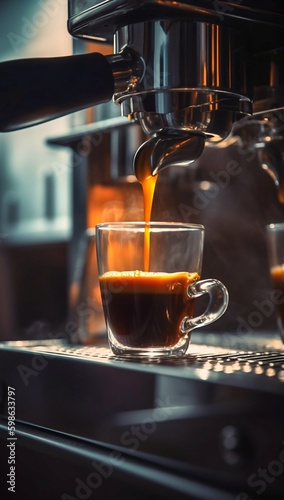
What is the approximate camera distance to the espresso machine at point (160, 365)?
45 centimetres

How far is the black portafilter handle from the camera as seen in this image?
21.2 inches

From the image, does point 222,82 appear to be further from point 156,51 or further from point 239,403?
point 239,403

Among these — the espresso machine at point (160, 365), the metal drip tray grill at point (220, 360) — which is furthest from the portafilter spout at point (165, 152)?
the metal drip tray grill at point (220, 360)

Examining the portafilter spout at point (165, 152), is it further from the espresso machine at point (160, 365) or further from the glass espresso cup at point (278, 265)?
the glass espresso cup at point (278, 265)

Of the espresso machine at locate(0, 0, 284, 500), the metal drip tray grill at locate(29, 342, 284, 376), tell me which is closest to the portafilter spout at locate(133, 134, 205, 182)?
the espresso machine at locate(0, 0, 284, 500)

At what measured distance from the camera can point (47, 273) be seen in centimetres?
212

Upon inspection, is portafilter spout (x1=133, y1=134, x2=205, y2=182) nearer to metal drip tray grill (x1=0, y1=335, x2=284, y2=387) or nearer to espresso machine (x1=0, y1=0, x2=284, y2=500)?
espresso machine (x1=0, y1=0, x2=284, y2=500)

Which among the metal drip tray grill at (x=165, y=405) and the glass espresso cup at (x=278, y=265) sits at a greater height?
the glass espresso cup at (x=278, y=265)

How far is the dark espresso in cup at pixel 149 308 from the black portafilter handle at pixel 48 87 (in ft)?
0.49

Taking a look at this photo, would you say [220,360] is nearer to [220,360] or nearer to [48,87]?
[220,360]

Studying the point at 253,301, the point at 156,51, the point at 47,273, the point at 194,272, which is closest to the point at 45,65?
the point at 156,51

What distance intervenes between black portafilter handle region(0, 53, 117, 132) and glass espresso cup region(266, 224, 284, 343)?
227mm

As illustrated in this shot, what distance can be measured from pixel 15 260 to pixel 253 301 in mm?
1449

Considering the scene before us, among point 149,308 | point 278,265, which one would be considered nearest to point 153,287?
point 149,308
